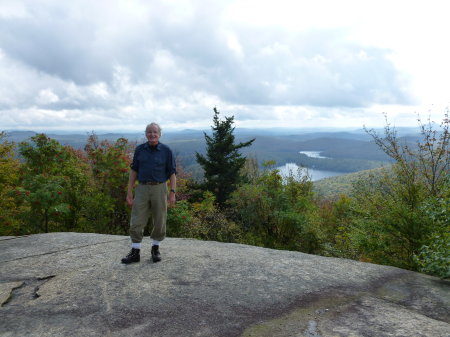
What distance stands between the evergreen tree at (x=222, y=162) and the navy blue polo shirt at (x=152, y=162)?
72.8ft

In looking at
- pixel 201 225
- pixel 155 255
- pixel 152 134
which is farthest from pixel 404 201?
pixel 201 225

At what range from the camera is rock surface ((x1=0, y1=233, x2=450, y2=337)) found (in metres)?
3.49

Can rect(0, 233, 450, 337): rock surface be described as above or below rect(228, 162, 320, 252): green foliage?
above

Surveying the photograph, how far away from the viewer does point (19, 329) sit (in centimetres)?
342

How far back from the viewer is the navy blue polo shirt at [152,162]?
17.3ft

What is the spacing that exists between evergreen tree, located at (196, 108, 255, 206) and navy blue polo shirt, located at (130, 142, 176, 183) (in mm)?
22183

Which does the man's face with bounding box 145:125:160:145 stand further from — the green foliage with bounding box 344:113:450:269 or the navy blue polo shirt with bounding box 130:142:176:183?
the green foliage with bounding box 344:113:450:269

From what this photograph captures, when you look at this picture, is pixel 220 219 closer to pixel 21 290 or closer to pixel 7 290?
pixel 21 290

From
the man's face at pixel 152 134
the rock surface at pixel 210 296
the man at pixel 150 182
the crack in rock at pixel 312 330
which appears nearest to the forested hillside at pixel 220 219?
the rock surface at pixel 210 296

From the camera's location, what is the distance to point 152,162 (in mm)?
5285

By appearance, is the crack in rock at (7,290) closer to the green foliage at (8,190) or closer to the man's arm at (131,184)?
the man's arm at (131,184)

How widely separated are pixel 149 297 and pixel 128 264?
1.39 meters

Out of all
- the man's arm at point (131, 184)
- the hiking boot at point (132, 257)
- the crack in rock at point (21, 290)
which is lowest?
the crack in rock at point (21, 290)

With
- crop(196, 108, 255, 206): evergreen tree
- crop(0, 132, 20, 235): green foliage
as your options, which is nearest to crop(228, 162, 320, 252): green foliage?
crop(0, 132, 20, 235): green foliage
